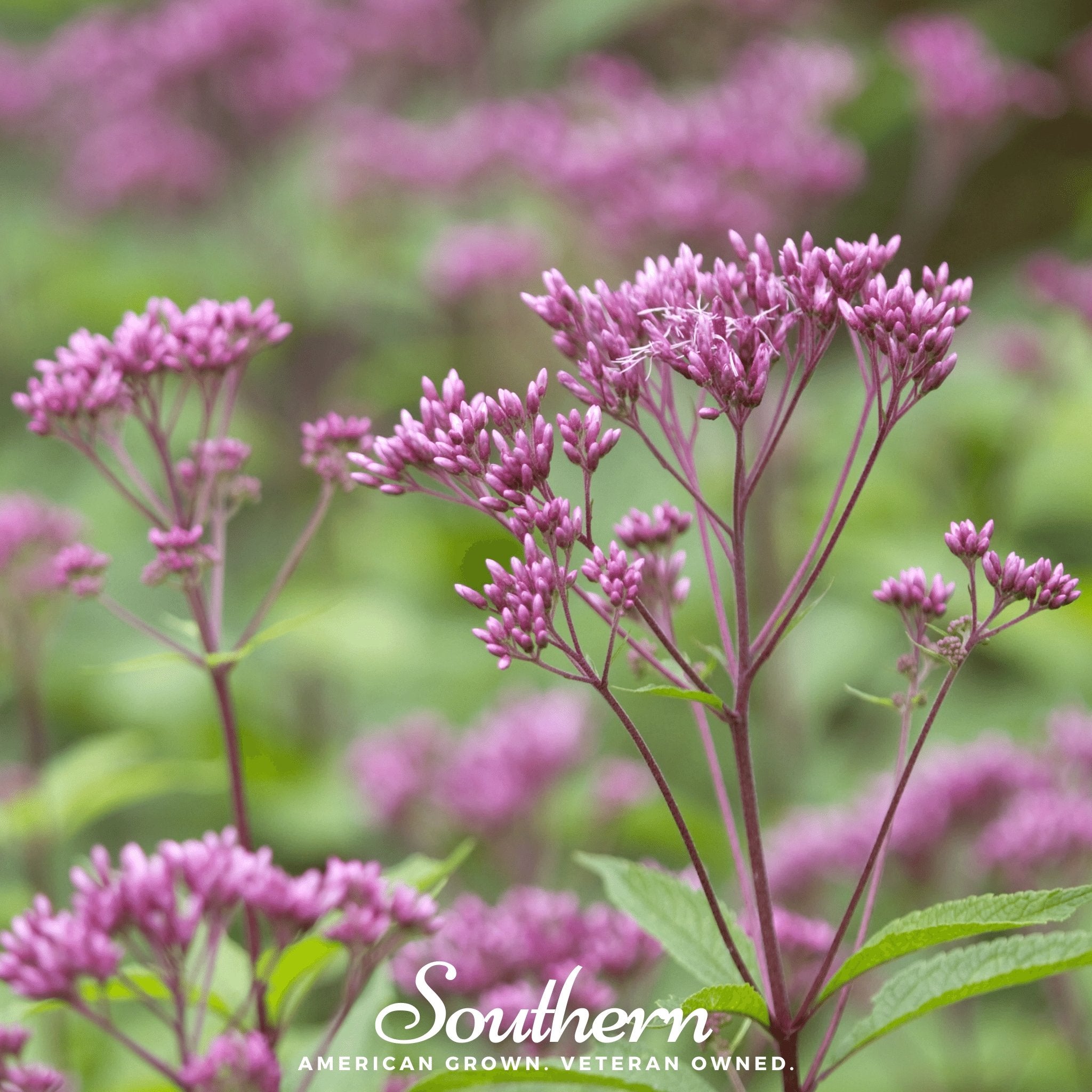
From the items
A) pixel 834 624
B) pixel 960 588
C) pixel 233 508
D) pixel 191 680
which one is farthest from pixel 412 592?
pixel 233 508

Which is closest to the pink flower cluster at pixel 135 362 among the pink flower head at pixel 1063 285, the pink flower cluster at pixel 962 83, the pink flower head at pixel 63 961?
the pink flower head at pixel 63 961

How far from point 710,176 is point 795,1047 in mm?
2327

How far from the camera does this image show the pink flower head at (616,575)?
45.3 inches

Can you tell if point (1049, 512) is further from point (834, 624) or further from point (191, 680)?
point (191, 680)

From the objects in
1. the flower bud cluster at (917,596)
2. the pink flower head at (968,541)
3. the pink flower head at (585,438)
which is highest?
the pink flower head at (585,438)

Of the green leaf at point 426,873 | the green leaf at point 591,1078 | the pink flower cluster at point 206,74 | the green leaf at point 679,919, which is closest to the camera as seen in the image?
the green leaf at point 591,1078

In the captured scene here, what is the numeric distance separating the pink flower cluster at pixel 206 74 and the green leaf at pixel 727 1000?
13.2ft

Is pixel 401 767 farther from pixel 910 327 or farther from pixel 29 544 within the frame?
pixel 910 327

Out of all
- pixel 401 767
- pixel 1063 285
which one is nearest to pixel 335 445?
pixel 401 767

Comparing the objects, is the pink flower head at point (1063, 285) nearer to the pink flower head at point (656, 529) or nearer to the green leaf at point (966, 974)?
the pink flower head at point (656, 529)

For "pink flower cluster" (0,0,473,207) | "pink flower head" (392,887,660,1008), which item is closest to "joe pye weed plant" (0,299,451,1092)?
"pink flower head" (392,887,660,1008)

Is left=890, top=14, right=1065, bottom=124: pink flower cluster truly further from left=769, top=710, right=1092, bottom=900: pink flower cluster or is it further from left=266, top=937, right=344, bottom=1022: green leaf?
left=266, top=937, right=344, bottom=1022: green leaf

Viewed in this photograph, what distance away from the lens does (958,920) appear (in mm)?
1099

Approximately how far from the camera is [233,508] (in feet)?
5.31
